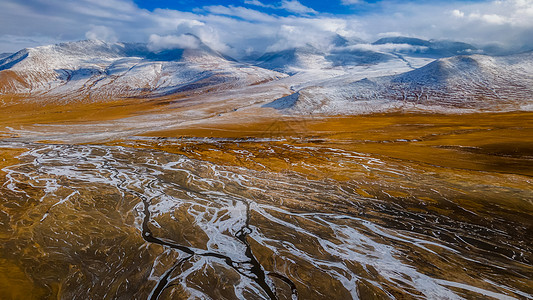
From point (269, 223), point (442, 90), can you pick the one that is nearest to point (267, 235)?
point (269, 223)

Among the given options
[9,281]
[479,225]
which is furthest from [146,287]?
[479,225]

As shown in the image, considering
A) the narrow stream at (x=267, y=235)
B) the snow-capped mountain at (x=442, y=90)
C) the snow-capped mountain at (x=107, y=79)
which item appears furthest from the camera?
the snow-capped mountain at (x=107, y=79)

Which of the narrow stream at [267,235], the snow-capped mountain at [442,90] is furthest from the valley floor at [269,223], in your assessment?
the snow-capped mountain at [442,90]

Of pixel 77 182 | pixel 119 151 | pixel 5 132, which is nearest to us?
pixel 77 182

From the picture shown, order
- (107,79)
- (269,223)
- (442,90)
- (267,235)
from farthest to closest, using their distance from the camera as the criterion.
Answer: (107,79)
(442,90)
(269,223)
(267,235)

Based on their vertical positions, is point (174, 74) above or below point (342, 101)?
above

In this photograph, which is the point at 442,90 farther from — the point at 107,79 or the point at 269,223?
the point at 107,79

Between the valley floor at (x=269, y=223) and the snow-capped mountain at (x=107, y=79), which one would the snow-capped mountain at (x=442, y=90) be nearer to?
the valley floor at (x=269, y=223)

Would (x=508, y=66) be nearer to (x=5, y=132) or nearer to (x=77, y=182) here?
(x=77, y=182)
